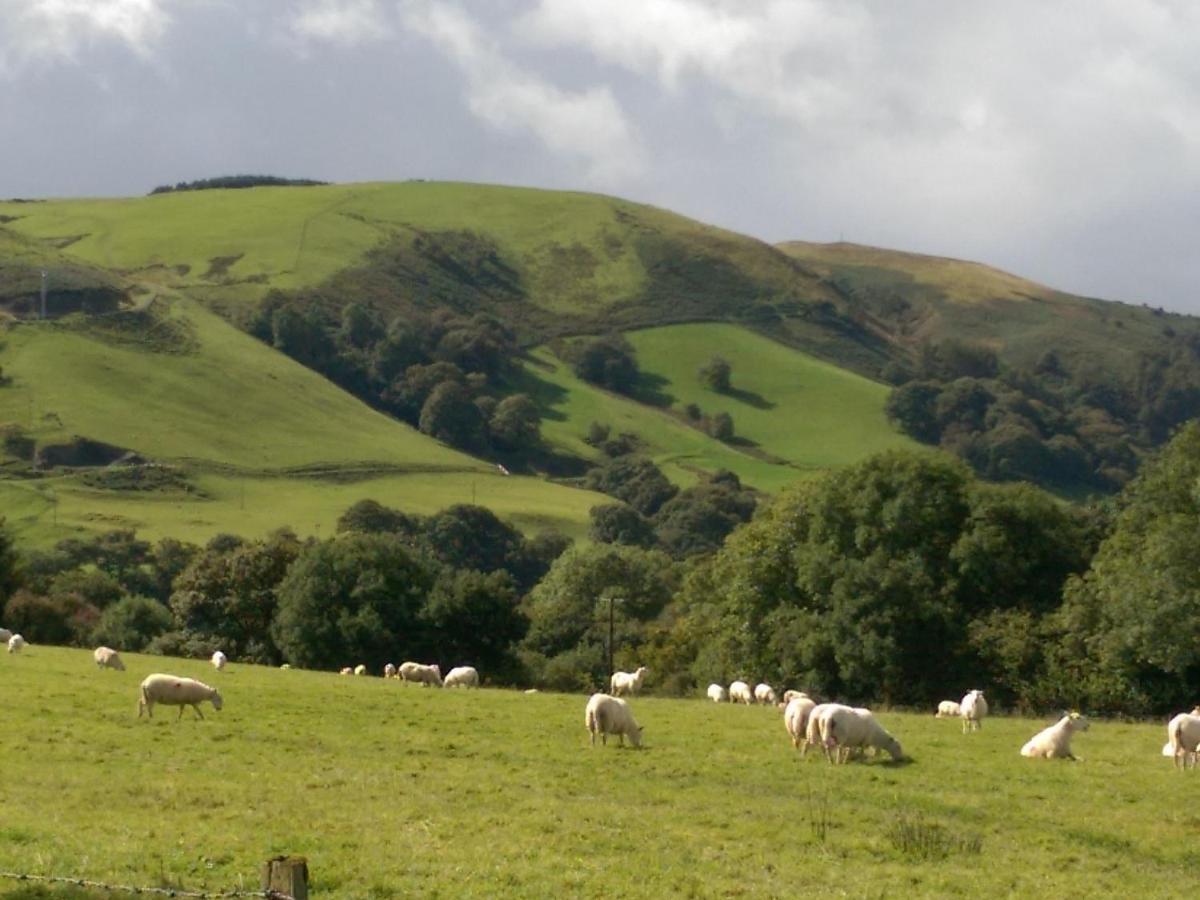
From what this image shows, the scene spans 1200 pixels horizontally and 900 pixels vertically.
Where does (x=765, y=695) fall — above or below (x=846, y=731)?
below

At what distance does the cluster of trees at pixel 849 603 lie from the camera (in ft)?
174

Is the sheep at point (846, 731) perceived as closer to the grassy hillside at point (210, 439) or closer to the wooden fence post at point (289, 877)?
the wooden fence post at point (289, 877)

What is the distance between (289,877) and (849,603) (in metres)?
48.6

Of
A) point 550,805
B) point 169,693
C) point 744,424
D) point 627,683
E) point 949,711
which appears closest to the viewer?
point 550,805

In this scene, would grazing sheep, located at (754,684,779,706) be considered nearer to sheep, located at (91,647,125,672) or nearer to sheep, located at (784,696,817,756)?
sheep, located at (784,696,817,756)

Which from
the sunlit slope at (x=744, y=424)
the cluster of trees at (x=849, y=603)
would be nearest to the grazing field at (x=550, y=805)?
the cluster of trees at (x=849, y=603)

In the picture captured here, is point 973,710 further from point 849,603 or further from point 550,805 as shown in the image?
point 849,603

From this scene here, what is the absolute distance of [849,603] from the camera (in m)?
59.2

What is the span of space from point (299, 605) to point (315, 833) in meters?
51.5

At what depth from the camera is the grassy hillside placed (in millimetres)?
135375

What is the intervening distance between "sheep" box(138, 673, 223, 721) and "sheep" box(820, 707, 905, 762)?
469 inches

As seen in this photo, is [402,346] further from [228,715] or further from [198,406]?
[228,715]

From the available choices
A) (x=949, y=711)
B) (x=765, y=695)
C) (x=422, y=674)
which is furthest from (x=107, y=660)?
(x=949, y=711)

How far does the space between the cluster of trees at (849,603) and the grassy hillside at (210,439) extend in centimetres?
4390
